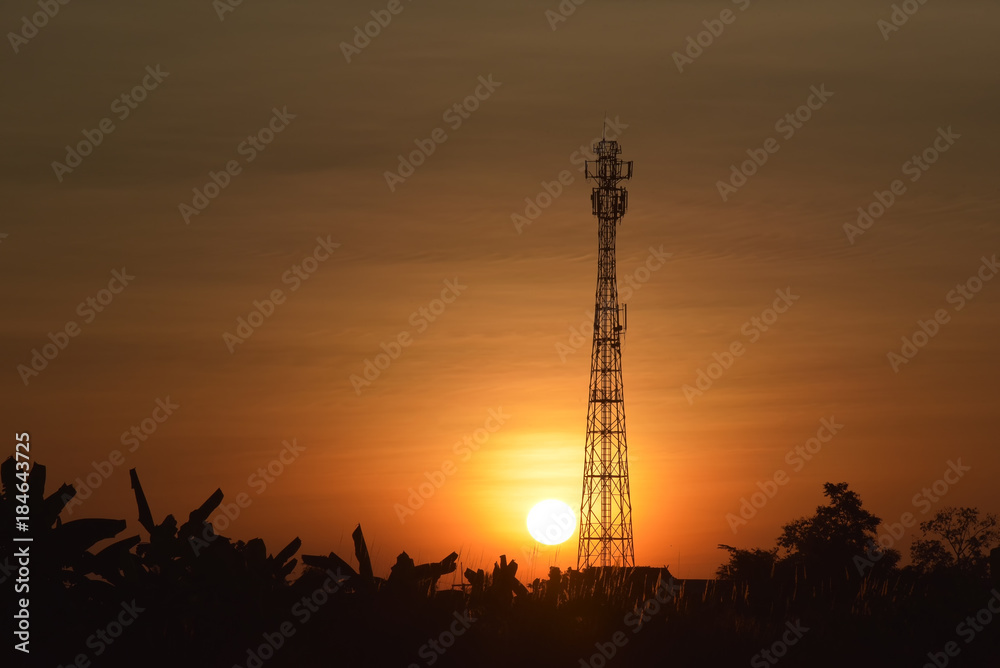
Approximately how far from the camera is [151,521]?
982cm

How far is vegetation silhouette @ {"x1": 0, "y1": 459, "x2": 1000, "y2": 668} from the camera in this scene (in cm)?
930

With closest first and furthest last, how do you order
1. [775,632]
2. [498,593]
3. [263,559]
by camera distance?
[263,559] → [498,593] → [775,632]

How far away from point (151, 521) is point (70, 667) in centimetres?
129

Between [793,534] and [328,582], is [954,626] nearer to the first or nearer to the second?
[328,582]

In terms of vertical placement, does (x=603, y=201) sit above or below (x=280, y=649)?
above

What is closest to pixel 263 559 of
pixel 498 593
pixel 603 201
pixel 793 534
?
pixel 498 593

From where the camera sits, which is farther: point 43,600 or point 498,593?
point 498,593

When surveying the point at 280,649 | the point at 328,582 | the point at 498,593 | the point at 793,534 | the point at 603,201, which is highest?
the point at 793,534

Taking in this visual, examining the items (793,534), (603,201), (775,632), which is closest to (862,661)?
(775,632)

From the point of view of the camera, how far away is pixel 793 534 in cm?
7594

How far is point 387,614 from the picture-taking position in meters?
11.6

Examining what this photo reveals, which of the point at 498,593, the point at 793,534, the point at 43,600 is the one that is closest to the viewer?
the point at 43,600

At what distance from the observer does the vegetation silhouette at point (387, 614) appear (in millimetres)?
9305

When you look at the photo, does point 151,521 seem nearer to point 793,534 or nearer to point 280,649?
point 280,649
